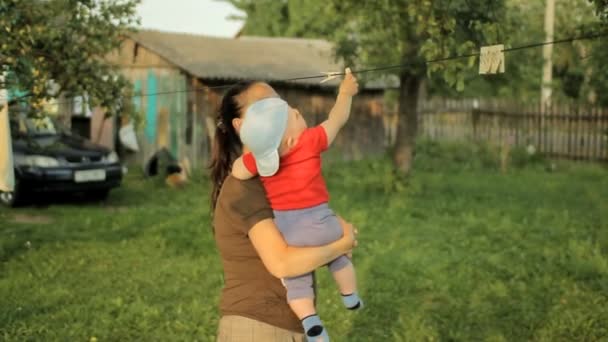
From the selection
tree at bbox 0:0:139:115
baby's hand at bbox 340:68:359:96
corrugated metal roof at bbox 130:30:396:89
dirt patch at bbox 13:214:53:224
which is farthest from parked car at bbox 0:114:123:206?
baby's hand at bbox 340:68:359:96

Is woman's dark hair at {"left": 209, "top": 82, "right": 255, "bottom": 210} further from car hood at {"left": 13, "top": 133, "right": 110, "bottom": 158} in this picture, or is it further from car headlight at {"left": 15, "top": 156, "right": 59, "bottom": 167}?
car headlight at {"left": 15, "top": 156, "right": 59, "bottom": 167}

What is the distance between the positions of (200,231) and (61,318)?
355 cm

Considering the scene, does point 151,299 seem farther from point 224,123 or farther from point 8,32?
point 224,123

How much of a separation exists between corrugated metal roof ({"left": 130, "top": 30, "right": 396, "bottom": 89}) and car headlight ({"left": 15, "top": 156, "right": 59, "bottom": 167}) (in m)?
5.49

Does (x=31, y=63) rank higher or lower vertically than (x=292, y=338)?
higher

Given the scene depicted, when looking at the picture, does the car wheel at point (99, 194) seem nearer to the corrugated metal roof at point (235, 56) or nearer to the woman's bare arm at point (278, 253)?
the corrugated metal roof at point (235, 56)

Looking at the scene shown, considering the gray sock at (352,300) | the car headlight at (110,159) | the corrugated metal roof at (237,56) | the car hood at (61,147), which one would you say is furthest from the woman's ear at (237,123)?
the corrugated metal roof at (237,56)

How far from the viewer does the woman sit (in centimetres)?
250

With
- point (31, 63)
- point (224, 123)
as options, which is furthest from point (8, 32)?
point (224, 123)

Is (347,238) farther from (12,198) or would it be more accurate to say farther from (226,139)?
(12,198)

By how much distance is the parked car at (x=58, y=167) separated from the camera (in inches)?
461

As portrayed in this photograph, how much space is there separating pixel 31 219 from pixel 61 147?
162 centimetres

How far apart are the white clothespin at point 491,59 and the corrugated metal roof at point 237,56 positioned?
11.4m

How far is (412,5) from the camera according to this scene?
621 centimetres
